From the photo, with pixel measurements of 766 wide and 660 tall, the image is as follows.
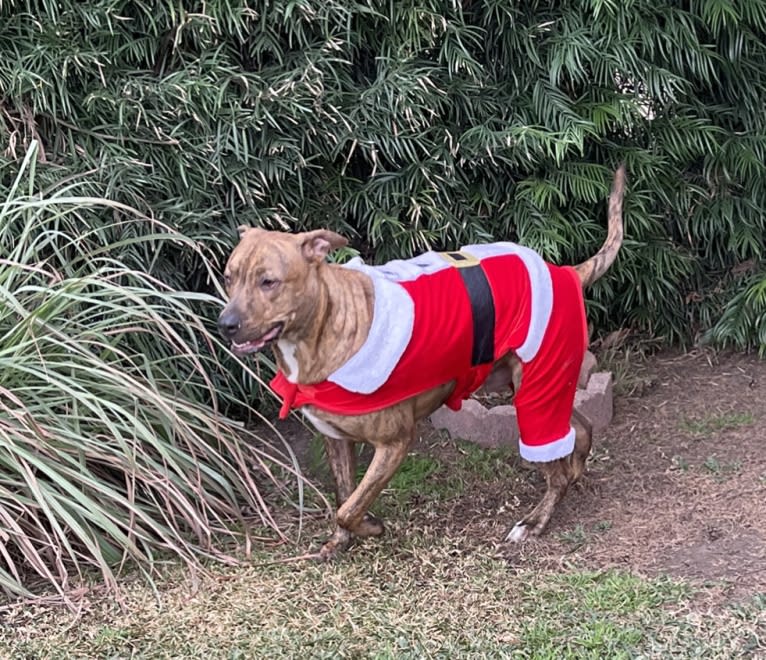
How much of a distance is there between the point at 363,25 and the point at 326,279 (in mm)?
1644

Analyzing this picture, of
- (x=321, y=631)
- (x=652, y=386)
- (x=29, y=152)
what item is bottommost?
(x=652, y=386)

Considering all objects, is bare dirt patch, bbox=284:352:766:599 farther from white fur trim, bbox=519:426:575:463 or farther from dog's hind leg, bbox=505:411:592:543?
white fur trim, bbox=519:426:575:463

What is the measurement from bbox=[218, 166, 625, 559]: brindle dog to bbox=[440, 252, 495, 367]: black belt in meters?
0.11

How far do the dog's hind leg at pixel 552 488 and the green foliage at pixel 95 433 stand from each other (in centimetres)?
88

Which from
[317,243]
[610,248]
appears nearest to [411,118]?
[610,248]

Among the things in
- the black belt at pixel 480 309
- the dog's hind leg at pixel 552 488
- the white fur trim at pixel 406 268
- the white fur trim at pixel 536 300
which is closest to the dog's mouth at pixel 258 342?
the white fur trim at pixel 406 268

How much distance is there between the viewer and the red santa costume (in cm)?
329

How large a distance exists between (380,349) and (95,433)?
3.83 feet

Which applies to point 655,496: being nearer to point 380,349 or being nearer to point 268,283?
point 380,349

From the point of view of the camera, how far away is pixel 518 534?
3.68 meters

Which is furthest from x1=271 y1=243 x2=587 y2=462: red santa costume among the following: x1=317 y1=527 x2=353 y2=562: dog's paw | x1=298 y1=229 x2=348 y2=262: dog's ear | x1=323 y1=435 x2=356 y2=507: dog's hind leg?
x1=317 y1=527 x2=353 y2=562: dog's paw

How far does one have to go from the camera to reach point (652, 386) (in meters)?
4.99

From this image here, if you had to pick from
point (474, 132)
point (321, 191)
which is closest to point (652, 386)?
point (474, 132)

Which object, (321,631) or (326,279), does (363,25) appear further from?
(321,631)
